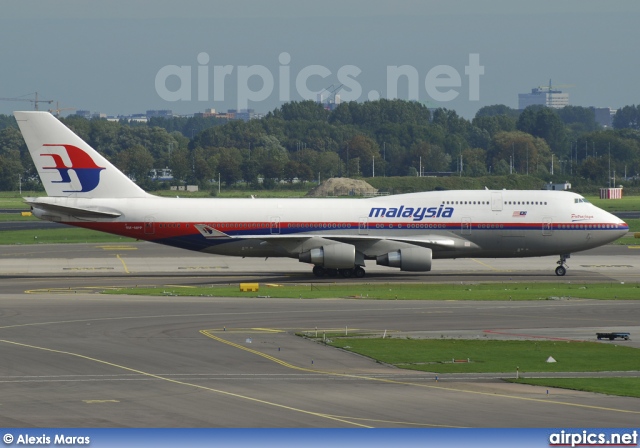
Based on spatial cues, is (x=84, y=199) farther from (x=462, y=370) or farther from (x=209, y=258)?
(x=462, y=370)

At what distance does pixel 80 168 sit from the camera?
6631 centimetres

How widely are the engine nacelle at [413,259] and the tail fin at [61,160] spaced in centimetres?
1727

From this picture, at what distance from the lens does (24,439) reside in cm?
2366

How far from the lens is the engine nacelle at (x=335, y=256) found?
211ft

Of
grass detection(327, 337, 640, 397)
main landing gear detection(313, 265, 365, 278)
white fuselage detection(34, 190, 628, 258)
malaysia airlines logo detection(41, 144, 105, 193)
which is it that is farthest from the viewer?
main landing gear detection(313, 265, 365, 278)

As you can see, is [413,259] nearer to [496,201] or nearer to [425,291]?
[425,291]

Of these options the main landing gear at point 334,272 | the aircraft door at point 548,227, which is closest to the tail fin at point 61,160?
the main landing gear at point 334,272

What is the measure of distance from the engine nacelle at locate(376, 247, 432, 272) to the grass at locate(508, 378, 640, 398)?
31194mm

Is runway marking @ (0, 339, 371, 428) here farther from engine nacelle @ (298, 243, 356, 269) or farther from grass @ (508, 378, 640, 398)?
engine nacelle @ (298, 243, 356, 269)

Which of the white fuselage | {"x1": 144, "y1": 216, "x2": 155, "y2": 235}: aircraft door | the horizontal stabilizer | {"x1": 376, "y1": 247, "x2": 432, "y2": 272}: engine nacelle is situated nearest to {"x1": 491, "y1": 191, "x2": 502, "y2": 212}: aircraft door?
the white fuselage

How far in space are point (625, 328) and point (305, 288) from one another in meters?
20.8

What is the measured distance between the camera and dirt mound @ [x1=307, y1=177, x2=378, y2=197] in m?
177

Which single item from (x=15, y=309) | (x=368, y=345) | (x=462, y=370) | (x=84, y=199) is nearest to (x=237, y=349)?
(x=368, y=345)

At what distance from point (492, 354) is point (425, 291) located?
66.2 feet
